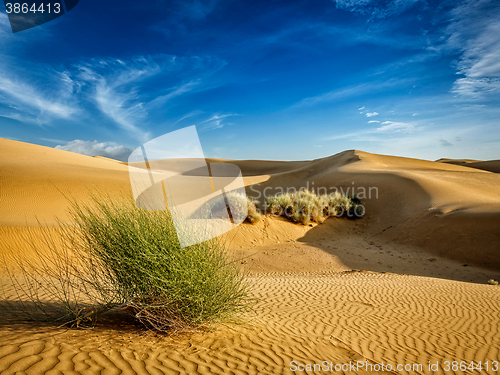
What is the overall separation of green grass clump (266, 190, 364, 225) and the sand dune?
65cm

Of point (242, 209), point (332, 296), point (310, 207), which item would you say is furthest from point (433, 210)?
point (332, 296)

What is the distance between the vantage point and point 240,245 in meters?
13.6

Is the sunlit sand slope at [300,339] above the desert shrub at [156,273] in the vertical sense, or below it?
below

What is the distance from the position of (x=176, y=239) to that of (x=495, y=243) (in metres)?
14.6

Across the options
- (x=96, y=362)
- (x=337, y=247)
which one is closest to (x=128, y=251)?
(x=96, y=362)

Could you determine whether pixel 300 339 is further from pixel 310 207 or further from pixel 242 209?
pixel 310 207

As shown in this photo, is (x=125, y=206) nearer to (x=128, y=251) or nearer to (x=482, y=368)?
(x=128, y=251)

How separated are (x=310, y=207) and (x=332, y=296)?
9.80 meters

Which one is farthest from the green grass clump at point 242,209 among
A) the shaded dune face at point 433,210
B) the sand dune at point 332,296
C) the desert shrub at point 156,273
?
the desert shrub at point 156,273

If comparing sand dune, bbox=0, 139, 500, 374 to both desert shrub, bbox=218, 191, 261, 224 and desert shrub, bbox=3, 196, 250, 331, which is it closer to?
desert shrub, bbox=3, 196, 250, 331

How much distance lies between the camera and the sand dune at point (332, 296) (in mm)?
3461

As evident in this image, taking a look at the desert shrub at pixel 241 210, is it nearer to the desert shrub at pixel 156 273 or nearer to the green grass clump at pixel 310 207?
the green grass clump at pixel 310 207

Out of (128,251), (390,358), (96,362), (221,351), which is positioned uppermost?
(128,251)

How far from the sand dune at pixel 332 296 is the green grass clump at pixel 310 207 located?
65 centimetres
